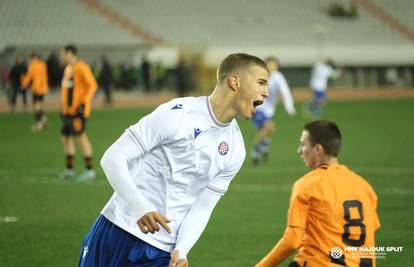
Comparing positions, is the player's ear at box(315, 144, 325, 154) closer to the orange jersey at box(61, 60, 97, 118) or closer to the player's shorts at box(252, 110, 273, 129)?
the orange jersey at box(61, 60, 97, 118)

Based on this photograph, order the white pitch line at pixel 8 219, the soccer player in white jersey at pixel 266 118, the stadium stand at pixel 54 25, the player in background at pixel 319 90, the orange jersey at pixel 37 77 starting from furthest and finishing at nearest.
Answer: the stadium stand at pixel 54 25 → the player in background at pixel 319 90 → the orange jersey at pixel 37 77 → the soccer player in white jersey at pixel 266 118 → the white pitch line at pixel 8 219

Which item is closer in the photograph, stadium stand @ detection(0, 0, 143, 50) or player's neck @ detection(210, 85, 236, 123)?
player's neck @ detection(210, 85, 236, 123)

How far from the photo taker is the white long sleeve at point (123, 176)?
4.05 m

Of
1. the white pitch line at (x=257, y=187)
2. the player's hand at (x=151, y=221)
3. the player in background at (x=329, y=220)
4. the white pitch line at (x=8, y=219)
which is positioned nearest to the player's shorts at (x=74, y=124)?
the white pitch line at (x=257, y=187)

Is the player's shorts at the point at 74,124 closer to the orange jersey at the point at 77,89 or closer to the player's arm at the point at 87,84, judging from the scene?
Result: the orange jersey at the point at 77,89

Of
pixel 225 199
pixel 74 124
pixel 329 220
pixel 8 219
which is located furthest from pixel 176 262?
pixel 74 124

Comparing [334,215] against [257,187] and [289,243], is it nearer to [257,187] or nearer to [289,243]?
[289,243]

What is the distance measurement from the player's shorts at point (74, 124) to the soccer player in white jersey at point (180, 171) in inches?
363

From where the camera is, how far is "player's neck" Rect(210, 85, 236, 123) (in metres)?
4.46

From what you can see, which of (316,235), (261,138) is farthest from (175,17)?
(316,235)

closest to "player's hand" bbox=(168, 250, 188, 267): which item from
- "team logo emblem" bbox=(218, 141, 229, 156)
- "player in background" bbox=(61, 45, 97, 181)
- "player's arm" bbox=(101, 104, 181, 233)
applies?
"player's arm" bbox=(101, 104, 181, 233)

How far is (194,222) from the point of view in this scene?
14.9ft

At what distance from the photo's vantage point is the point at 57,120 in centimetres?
2842

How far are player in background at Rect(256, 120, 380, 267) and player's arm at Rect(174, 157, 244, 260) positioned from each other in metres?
0.52
